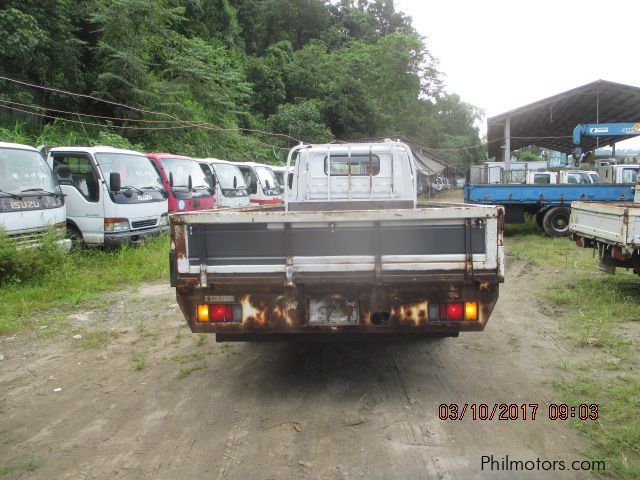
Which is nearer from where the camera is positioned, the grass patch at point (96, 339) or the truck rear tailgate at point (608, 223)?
the grass patch at point (96, 339)

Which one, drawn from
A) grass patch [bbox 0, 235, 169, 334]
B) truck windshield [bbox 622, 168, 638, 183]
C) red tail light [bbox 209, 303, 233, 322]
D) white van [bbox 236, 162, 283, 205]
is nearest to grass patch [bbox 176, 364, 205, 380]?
red tail light [bbox 209, 303, 233, 322]

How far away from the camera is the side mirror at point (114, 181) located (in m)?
9.27

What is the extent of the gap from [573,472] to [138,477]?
2.46 metres

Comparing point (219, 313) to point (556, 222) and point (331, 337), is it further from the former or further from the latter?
point (556, 222)

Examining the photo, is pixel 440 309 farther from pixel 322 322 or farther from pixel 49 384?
pixel 49 384

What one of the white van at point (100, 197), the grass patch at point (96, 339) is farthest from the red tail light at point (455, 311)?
the white van at point (100, 197)

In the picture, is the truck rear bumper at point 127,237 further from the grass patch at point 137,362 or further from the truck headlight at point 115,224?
the grass patch at point 137,362

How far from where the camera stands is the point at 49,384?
14.2ft

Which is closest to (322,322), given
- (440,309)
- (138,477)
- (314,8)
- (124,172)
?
(440,309)

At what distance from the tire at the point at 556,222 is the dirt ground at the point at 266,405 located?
8799mm

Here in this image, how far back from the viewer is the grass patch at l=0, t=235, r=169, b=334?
639cm

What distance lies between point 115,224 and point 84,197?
0.74 m

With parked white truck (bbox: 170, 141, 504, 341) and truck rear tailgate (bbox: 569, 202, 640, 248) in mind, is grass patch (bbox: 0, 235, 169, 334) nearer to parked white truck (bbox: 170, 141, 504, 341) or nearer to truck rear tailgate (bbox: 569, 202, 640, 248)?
parked white truck (bbox: 170, 141, 504, 341)

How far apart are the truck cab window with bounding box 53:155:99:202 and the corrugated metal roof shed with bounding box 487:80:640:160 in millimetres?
20522
